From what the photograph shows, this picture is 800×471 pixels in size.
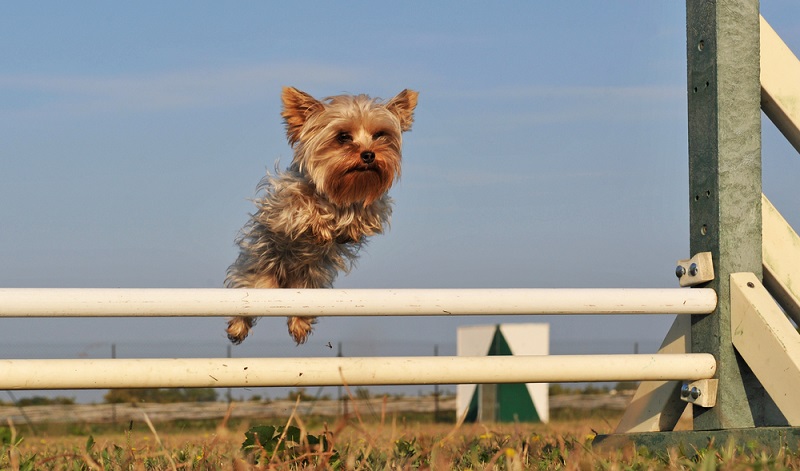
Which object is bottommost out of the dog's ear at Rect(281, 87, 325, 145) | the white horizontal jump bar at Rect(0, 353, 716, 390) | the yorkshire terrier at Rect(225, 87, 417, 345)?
the white horizontal jump bar at Rect(0, 353, 716, 390)

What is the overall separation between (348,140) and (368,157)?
210 millimetres

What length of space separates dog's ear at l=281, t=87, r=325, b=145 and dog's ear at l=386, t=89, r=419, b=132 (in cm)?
39

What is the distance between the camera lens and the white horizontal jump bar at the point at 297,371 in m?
→ 2.84

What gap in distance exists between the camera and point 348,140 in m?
4.79

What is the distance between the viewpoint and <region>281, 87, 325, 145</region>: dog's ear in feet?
15.9

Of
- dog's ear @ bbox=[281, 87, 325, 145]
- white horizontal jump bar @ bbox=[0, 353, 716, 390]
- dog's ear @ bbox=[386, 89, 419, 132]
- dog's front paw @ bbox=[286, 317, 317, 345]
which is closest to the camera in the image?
white horizontal jump bar @ bbox=[0, 353, 716, 390]

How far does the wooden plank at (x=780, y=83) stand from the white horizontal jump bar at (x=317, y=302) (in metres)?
1.01

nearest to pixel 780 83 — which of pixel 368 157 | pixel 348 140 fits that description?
pixel 368 157

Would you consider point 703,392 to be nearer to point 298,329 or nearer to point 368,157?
Answer: point 298,329

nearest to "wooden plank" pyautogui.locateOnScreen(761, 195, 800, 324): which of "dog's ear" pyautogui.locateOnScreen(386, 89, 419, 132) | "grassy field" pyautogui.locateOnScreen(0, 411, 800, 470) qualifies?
"grassy field" pyautogui.locateOnScreen(0, 411, 800, 470)

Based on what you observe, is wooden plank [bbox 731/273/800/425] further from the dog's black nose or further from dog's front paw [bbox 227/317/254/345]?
dog's front paw [bbox 227/317/254/345]

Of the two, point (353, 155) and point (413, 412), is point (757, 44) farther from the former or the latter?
point (413, 412)

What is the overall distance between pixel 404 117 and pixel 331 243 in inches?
33.5

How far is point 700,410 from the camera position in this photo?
3568 mm
